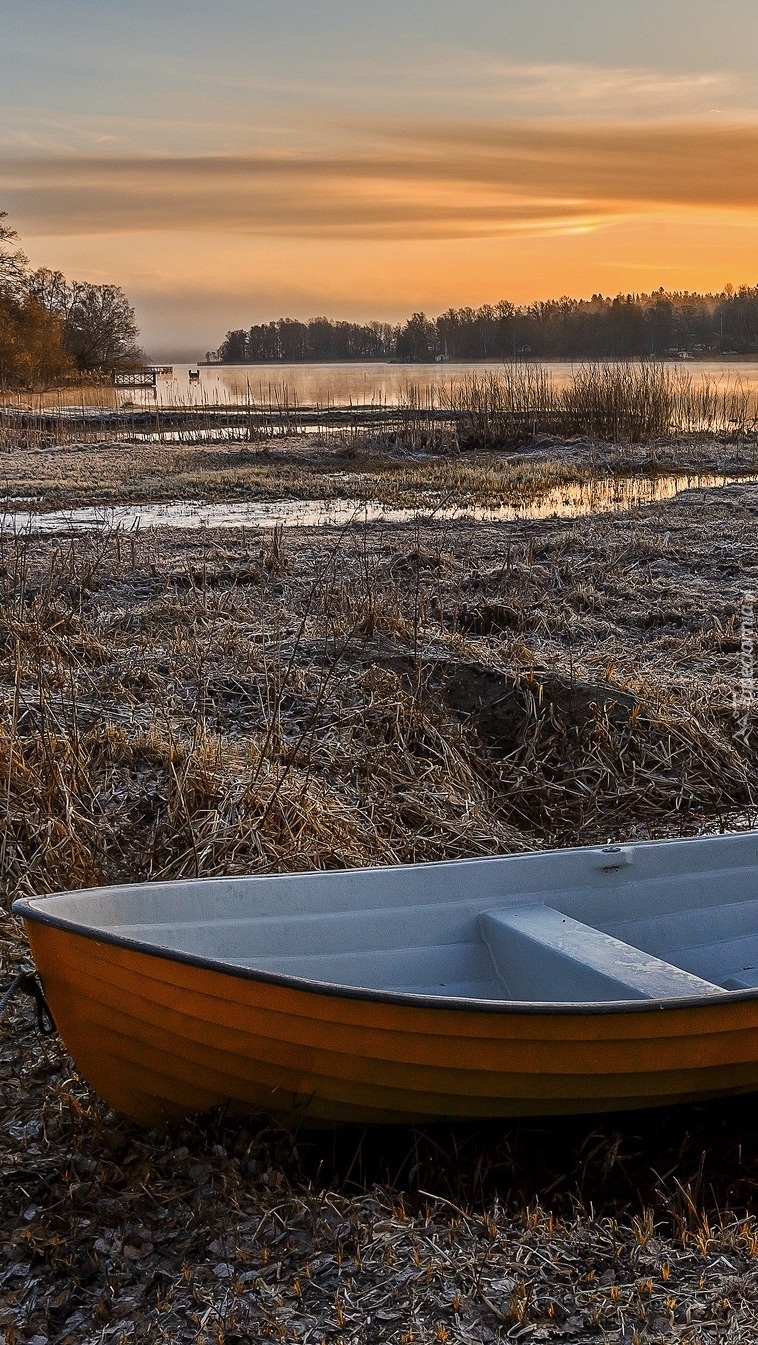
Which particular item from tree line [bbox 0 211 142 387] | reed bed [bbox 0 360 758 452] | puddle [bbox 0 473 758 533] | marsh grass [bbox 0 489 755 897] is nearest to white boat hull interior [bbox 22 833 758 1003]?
marsh grass [bbox 0 489 755 897]

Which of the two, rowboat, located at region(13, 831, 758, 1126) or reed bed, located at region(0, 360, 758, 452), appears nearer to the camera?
rowboat, located at region(13, 831, 758, 1126)

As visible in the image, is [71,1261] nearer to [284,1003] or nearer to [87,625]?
[284,1003]

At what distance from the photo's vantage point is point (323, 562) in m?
11.1

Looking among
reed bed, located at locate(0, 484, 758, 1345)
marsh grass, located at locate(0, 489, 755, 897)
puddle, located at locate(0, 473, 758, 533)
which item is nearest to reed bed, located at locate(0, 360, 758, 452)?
puddle, located at locate(0, 473, 758, 533)

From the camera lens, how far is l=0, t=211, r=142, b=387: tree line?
166 ft

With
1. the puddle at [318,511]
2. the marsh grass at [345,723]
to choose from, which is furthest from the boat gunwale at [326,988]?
the puddle at [318,511]

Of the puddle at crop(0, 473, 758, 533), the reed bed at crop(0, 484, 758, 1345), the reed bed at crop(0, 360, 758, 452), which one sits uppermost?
the reed bed at crop(0, 360, 758, 452)

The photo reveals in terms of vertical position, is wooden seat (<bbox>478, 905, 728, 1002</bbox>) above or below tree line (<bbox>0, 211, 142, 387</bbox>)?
below

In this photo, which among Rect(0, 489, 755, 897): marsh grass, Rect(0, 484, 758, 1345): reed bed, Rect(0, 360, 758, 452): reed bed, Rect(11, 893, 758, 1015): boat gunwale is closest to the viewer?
Rect(0, 484, 758, 1345): reed bed

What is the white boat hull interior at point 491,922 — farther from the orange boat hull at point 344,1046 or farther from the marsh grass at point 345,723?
the marsh grass at point 345,723

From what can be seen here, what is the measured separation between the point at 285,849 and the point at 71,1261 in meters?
2.24

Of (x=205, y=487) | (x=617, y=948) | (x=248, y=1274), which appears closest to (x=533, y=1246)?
(x=248, y=1274)

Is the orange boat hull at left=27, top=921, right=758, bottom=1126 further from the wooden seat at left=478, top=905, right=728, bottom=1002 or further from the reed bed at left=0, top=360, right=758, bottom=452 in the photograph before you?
the reed bed at left=0, top=360, right=758, bottom=452

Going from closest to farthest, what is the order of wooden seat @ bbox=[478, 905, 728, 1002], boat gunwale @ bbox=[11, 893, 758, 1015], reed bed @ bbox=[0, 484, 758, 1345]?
reed bed @ bbox=[0, 484, 758, 1345] < boat gunwale @ bbox=[11, 893, 758, 1015] < wooden seat @ bbox=[478, 905, 728, 1002]
